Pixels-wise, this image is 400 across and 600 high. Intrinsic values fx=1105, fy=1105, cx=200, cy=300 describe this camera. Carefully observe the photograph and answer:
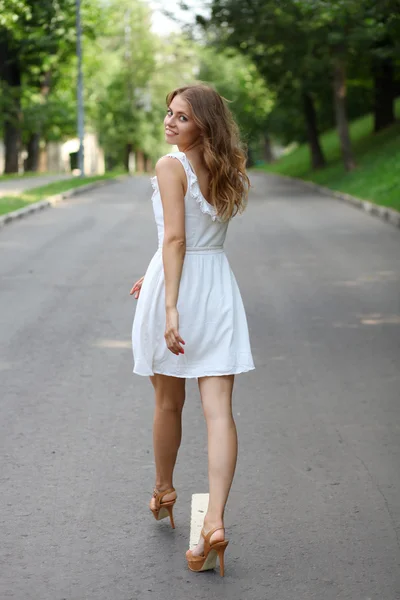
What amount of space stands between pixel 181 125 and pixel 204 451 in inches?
87.6

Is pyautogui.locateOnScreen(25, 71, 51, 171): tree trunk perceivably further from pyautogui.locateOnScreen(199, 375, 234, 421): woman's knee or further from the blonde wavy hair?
pyautogui.locateOnScreen(199, 375, 234, 421): woman's knee

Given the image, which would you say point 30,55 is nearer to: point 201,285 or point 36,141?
point 36,141

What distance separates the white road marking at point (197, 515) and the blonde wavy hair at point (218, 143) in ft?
4.38

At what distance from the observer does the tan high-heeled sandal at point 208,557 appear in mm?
4141

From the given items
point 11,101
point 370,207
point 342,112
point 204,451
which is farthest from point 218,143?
point 11,101

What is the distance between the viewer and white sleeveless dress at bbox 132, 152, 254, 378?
4320 mm

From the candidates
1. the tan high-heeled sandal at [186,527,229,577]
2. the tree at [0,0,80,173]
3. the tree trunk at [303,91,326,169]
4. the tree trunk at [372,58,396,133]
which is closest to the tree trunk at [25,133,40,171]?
the tree at [0,0,80,173]

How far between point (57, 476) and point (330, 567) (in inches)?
67.8

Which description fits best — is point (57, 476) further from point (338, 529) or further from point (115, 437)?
point (338, 529)

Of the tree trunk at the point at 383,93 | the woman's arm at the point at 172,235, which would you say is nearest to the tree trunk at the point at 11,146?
the tree trunk at the point at 383,93

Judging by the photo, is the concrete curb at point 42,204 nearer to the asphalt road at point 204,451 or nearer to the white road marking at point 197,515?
the asphalt road at point 204,451

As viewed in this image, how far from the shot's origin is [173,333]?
4.20m

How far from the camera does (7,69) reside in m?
45.9

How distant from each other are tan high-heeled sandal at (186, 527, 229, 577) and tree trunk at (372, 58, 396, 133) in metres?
34.1
